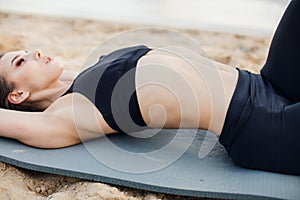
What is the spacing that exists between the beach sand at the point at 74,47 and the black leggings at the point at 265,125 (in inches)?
8.4

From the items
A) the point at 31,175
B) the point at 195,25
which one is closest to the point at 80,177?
the point at 31,175

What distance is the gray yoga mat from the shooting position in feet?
4.82

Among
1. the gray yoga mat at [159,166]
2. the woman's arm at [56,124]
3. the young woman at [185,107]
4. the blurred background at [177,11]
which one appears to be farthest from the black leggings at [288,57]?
the blurred background at [177,11]

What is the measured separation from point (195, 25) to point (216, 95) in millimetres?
1961

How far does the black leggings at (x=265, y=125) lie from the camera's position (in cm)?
153

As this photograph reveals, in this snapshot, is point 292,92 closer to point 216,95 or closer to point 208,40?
point 216,95

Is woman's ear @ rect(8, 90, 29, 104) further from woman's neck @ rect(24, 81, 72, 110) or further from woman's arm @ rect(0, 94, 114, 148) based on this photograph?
woman's arm @ rect(0, 94, 114, 148)

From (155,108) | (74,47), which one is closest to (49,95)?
(155,108)

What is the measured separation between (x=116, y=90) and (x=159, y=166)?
A: 24 centimetres

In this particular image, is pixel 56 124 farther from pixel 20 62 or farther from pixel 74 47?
pixel 74 47

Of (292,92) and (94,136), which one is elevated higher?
(292,92)

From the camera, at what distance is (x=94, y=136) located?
1.69 meters

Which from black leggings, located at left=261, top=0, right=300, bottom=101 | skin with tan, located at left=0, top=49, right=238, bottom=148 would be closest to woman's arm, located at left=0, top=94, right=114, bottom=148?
skin with tan, located at left=0, top=49, right=238, bottom=148

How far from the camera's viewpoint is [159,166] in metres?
1.59
